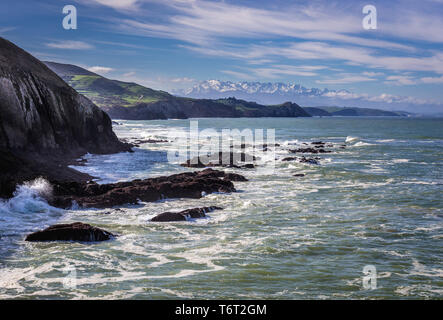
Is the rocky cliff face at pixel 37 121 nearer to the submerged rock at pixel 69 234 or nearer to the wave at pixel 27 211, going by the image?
the wave at pixel 27 211

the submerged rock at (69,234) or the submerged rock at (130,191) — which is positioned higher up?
the submerged rock at (130,191)

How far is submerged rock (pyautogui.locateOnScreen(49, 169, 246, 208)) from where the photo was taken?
24.3m

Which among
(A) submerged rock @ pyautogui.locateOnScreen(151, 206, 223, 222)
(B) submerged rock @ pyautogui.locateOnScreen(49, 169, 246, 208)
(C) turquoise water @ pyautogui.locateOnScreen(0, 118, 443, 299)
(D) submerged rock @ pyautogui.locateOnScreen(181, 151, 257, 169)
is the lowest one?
(C) turquoise water @ pyautogui.locateOnScreen(0, 118, 443, 299)

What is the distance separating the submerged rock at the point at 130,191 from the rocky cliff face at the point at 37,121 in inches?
103

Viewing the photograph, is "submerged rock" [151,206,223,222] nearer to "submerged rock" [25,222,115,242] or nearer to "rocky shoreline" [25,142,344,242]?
"rocky shoreline" [25,142,344,242]

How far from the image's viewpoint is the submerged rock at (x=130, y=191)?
2428 cm

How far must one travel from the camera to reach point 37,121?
3828 cm

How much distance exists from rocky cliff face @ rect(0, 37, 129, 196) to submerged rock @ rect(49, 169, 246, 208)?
2.61 metres

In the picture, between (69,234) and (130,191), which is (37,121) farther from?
(69,234)

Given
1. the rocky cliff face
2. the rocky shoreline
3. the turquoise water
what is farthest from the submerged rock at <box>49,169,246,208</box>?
the rocky cliff face

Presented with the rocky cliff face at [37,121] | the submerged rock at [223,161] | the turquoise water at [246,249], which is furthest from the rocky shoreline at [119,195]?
the submerged rock at [223,161]

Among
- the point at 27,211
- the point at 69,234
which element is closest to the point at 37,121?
the point at 27,211

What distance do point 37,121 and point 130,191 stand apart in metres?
17.0
